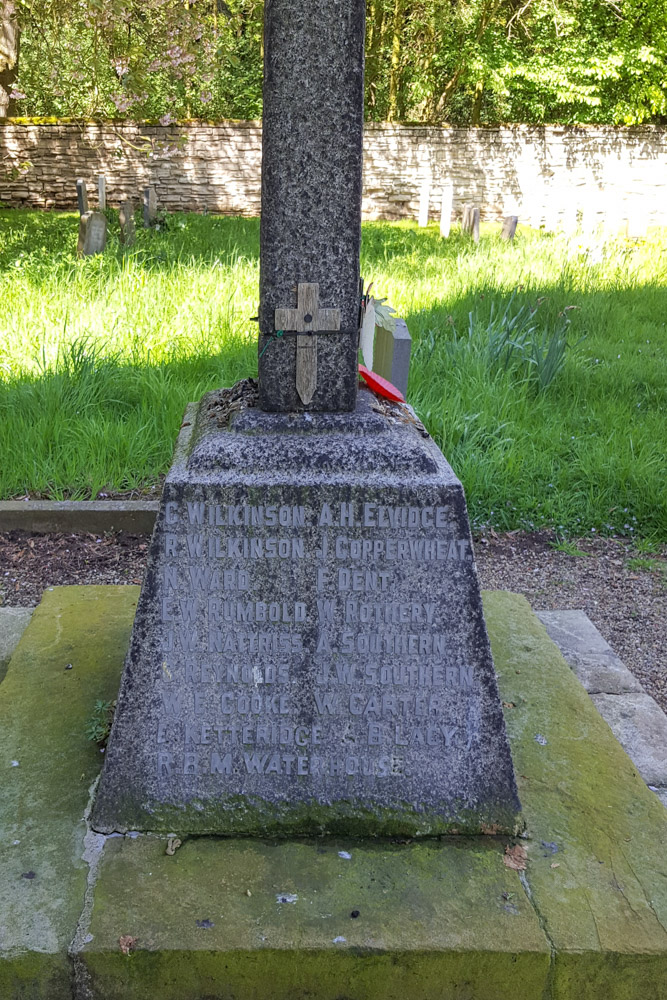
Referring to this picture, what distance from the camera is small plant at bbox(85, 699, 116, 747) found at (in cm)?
208

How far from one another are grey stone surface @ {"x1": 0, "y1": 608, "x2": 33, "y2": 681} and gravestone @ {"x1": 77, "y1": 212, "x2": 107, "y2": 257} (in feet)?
20.3

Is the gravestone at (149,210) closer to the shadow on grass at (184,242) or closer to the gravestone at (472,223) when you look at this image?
the shadow on grass at (184,242)

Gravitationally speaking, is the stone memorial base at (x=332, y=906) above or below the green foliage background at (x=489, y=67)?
below

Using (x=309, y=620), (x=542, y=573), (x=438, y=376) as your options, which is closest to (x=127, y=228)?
(x=438, y=376)

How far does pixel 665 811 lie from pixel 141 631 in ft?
4.05

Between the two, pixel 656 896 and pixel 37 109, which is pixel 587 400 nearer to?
pixel 656 896

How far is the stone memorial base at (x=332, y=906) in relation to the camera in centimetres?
157

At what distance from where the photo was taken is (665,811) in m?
1.99

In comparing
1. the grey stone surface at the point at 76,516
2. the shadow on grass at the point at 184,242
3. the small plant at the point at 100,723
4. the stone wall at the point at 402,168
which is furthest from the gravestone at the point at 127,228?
the small plant at the point at 100,723

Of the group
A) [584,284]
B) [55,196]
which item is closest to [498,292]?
[584,284]

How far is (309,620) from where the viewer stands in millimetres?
1825

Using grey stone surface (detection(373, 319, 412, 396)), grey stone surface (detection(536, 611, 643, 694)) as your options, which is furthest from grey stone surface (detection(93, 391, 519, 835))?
grey stone surface (detection(373, 319, 412, 396))

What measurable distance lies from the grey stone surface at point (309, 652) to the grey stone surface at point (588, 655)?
958 mm

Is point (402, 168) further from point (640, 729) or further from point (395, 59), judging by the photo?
point (640, 729)
